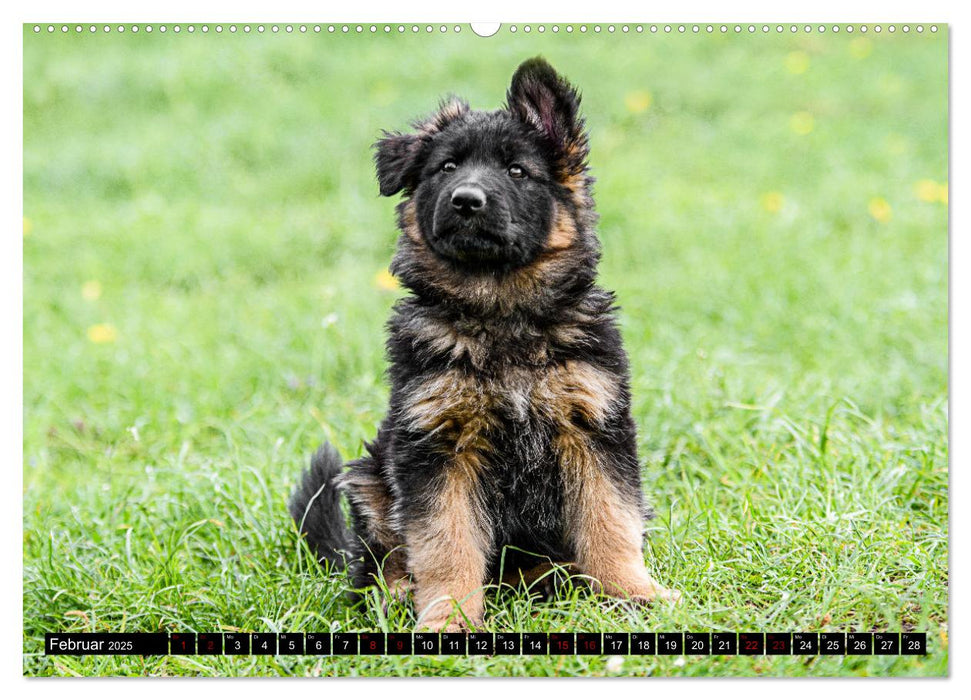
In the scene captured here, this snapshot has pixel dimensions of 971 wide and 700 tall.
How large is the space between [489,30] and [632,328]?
9.43 feet

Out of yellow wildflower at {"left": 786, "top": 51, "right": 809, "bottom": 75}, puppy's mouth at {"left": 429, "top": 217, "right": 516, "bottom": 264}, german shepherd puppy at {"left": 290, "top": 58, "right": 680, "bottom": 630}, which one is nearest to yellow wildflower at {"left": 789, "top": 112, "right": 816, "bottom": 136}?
yellow wildflower at {"left": 786, "top": 51, "right": 809, "bottom": 75}

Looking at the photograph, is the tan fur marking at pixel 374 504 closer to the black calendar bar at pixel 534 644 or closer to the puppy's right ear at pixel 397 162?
the black calendar bar at pixel 534 644

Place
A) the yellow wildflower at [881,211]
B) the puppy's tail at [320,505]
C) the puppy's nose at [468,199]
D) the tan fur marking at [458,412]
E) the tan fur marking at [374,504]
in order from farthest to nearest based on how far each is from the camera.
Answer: the yellow wildflower at [881,211], the puppy's tail at [320,505], the tan fur marking at [374,504], the tan fur marking at [458,412], the puppy's nose at [468,199]

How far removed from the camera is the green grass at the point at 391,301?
3873 millimetres

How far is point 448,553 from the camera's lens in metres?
3.49

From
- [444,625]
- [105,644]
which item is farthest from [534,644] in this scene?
[105,644]

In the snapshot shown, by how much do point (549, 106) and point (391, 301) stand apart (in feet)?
9.90

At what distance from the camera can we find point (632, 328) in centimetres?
634

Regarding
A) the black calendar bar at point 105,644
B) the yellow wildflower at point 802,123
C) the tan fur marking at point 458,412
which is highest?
the yellow wildflower at point 802,123

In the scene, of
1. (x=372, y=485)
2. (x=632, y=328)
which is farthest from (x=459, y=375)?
(x=632, y=328)

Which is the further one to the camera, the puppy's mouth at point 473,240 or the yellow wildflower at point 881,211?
the yellow wildflower at point 881,211

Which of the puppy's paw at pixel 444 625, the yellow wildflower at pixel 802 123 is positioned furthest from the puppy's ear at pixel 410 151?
the yellow wildflower at pixel 802 123

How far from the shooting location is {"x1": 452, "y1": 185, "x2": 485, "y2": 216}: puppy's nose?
3.38m
